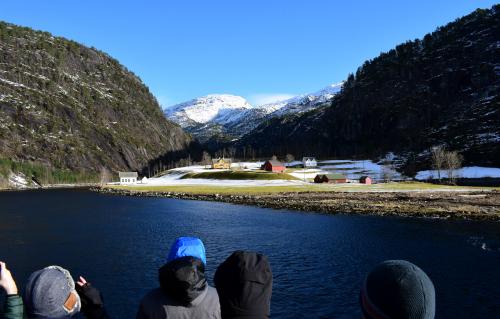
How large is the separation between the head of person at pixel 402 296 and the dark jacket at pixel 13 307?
202 inches

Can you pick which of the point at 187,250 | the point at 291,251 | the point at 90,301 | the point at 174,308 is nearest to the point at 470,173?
the point at 291,251

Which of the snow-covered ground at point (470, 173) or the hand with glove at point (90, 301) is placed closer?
the hand with glove at point (90, 301)

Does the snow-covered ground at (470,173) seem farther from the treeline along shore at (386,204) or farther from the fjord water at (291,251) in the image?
the fjord water at (291,251)

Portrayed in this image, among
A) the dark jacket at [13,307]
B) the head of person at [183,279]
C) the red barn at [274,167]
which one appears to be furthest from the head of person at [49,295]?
the red barn at [274,167]

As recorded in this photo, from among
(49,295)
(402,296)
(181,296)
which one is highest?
(402,296)

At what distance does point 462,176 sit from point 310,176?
64366mm

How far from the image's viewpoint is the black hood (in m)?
6.50

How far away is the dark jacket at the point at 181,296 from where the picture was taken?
6.53m

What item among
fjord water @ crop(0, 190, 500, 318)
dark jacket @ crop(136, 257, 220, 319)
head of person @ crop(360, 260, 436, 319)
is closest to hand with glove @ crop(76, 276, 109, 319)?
dark jacket @ crop(136, 257, 220, 319)

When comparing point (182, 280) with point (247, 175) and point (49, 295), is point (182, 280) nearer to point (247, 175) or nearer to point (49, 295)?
point (49, 295)

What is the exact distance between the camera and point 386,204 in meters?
84.2

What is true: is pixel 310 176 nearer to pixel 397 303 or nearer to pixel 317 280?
pixel 317 280

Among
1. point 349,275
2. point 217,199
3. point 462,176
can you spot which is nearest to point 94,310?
point 349,275

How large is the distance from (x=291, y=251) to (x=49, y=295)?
38.7m
